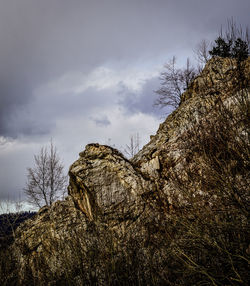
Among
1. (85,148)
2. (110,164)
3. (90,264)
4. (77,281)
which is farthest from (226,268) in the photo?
(85,148)

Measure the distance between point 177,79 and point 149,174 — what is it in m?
15.4

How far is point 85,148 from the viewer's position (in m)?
8.62

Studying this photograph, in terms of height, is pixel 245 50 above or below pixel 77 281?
above

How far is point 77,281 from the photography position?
4.62m

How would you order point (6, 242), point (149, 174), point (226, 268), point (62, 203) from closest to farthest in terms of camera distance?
1. point (226, 268)
2. point (6, 242)
3. point (149, 174)
4. point (62, 203)

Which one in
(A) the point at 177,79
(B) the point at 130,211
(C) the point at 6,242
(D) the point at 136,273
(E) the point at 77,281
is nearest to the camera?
(D) the point at 136,273

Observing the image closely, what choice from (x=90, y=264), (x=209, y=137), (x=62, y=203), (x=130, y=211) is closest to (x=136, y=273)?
(x=90, y=264)

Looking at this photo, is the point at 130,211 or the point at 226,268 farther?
the point at 130,211

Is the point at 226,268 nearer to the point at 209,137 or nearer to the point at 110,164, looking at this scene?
the point at 209,137

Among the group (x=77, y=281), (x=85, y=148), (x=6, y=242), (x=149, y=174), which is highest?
(x=85, y=148)

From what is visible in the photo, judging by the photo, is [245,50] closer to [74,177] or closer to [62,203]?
[74,177]

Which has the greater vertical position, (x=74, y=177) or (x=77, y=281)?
(x=74, y=177)

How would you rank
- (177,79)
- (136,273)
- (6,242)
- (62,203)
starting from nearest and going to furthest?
(136,273) < (6,242) < (62,203) < (177,79)

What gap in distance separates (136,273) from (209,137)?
11.2 feet
